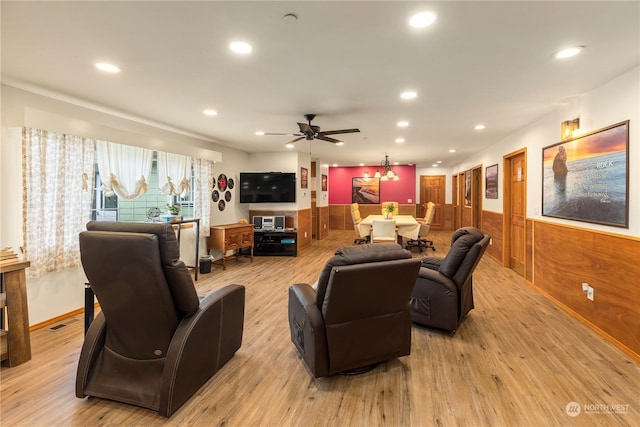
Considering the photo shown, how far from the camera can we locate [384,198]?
36.7ft

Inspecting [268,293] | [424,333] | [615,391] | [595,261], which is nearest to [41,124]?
[268,293]

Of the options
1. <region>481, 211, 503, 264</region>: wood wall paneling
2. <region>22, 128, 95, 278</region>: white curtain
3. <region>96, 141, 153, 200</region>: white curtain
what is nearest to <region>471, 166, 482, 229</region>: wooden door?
<region>481, 211, 503, 264</region>: wood wall paneling

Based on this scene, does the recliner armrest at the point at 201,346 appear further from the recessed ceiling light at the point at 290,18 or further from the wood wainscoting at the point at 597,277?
the wood wainscoting at the point at 597,277

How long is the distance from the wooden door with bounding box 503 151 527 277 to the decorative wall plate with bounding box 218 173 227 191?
210 inches

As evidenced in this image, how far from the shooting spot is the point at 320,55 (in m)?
2.38

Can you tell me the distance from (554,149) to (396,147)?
132 inches

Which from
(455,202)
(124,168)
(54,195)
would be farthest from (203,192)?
(455,202)

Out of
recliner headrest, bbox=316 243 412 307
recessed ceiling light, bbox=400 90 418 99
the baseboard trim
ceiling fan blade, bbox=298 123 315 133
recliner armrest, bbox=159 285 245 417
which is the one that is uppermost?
recessed ceiling light, bbox=400 90 418 99

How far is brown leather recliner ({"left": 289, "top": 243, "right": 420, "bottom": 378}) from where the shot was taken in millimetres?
2023

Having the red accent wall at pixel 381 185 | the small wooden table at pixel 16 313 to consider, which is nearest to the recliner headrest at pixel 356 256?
the small wooden table at pixel 16 313

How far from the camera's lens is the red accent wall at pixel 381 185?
1092 centimetres

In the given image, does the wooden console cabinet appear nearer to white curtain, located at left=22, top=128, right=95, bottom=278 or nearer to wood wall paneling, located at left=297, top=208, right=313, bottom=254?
wood wall paneling, located at left=297, top=208, right=313, bottom=254

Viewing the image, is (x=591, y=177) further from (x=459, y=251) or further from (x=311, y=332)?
(x=311, y=332)

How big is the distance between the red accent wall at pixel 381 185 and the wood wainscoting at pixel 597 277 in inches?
273
